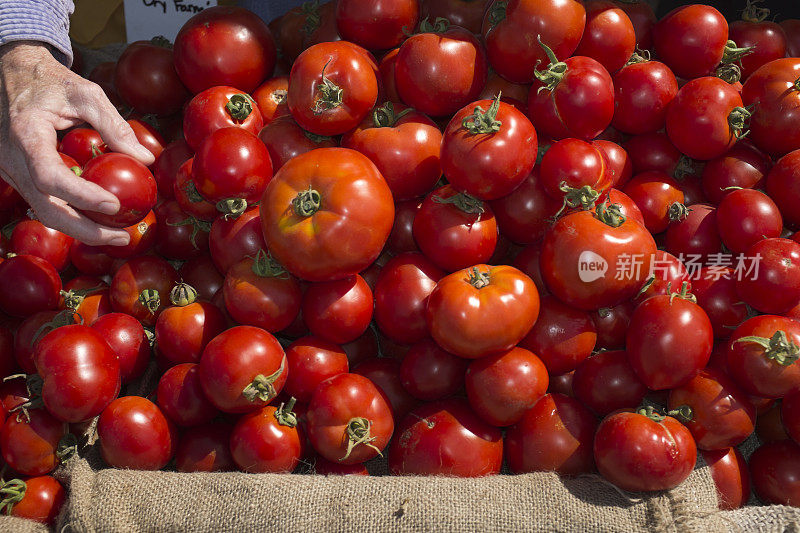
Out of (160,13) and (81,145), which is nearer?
(81,145)

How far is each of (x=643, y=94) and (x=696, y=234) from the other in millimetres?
451

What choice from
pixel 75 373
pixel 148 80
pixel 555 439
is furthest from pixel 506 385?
pixel 148 80

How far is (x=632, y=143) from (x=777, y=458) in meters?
1.02

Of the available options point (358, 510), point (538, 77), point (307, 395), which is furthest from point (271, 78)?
point (358, 510)

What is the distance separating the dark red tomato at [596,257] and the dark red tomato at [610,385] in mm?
144

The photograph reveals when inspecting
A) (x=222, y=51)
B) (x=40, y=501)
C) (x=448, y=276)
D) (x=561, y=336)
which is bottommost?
(x=40, y=501)

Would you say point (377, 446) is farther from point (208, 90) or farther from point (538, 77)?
point (208, 90)

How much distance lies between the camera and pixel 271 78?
2203 mm

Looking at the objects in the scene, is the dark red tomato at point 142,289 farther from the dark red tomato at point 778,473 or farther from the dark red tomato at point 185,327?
the dark red tomato at point 778,473

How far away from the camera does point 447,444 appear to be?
5.07ft

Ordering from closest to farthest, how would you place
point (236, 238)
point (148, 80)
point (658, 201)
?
point (236, 238)
point (658, 201)
point (148, 80)

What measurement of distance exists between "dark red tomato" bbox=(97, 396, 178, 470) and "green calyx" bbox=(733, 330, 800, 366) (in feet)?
4.89

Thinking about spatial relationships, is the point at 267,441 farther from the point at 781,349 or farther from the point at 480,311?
the point at 781,349

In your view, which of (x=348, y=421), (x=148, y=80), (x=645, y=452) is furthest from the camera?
(x=148, y=80)
